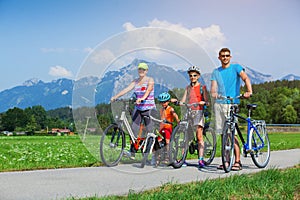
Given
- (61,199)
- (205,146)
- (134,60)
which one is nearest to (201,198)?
(61,199)

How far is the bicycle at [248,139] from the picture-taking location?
19.2 ft

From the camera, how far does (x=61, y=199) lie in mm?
3916

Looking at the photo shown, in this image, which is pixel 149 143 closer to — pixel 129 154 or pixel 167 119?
pixel 129 154

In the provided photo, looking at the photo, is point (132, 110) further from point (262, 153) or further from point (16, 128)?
point (16, 128)

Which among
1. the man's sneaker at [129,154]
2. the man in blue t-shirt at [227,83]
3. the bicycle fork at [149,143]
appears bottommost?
the man's sneaker at [129,154]

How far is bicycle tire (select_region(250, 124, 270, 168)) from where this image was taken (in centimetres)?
637

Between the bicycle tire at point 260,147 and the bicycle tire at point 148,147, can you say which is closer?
the bicycle tire at point 148,147

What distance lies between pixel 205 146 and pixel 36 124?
74.4 ft

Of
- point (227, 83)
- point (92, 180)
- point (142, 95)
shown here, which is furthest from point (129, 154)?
point (227, 83)

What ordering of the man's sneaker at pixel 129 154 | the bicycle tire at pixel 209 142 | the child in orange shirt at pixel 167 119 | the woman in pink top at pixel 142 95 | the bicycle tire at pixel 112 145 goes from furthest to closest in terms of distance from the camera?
the bicycle tire at pixel 209 142
the child in orange shirt at pixel 167 119
the man's sneaker at pixel 129 154
the bicycle tire at pixel 112 145
the woman in pink top at pixel 142 95

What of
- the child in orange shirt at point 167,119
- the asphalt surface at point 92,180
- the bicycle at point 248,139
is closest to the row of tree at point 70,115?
the child in orange shirt at point 167,119

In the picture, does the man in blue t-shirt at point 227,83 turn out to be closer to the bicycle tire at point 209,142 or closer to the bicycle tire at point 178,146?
the bicycle tire at point 209,142

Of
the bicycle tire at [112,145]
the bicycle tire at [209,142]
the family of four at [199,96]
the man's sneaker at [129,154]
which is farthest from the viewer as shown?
the bicycle tire at [209,142]

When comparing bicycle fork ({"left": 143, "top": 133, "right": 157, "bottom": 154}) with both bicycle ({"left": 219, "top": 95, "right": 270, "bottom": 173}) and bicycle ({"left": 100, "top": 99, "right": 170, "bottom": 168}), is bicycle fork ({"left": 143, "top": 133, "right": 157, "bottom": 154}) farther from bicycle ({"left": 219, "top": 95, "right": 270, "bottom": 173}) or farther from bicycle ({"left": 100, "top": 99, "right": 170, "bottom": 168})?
bicycle ({"left": 219, "top": 95, "right": 270, "bottom": 173})
